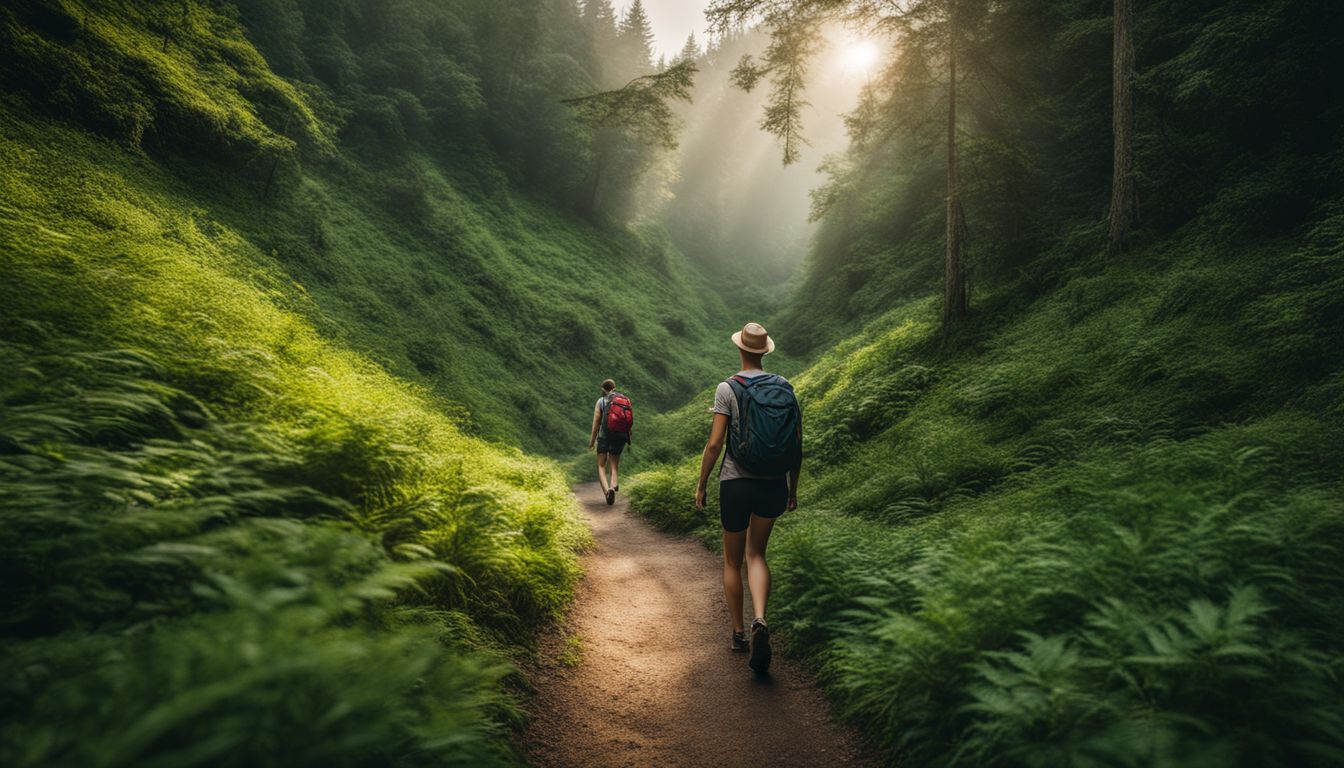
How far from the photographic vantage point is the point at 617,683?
445 centimetres

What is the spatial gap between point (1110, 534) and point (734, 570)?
8.79ft

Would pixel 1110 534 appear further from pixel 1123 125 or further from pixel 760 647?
pixel 1123 125

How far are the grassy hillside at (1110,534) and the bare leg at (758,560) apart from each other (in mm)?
496

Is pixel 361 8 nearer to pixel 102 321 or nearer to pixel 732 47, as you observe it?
pixel 102 321

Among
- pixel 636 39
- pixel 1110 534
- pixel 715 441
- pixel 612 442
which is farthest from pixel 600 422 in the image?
pixel 636 39

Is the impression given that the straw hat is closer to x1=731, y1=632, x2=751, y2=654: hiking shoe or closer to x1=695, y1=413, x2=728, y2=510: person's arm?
x1=695, y1=413, x2=728, y2=510: person's arm

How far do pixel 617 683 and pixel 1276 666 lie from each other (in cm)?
384

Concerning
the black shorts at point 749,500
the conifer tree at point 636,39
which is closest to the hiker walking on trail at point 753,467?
the black shorts at point 749,500

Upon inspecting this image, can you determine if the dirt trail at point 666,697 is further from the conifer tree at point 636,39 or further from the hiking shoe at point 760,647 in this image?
the conifer tree at point 636,39

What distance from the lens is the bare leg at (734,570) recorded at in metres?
4.84

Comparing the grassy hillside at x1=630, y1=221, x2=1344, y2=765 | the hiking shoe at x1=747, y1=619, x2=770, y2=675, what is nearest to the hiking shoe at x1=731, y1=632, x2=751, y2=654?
the grassy hillside at x1=630, y1=221, x2=1344, y2=765

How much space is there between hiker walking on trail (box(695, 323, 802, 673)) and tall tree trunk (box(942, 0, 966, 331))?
7.82 metres

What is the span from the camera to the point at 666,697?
14.0 ft

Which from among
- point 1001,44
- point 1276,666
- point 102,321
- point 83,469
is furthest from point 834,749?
point 1001,44
